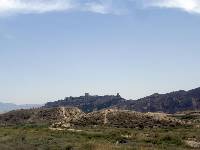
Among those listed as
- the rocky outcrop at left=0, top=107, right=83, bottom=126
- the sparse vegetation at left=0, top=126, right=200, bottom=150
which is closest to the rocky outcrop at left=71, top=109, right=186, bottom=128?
the rocky outcrop at left=0, top=107, right=83, bottom=126

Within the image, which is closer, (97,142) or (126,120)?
(97,142)

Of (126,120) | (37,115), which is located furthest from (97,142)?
(37,115)

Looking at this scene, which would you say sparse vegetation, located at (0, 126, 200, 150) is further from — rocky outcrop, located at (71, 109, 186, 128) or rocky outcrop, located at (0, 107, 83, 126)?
rocky outcrop, located at (0, 107, 83, 126)

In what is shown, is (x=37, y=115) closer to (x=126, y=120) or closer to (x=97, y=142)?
(x=126, y=120)

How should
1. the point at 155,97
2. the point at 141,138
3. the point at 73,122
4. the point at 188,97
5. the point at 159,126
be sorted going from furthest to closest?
1. the point at 155,97
2. the point at 188,97
3. the point at 73,122
4. the point at 159,126
5. the point at 141,138

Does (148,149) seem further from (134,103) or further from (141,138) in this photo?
(134,103)

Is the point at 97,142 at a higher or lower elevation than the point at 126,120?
lower

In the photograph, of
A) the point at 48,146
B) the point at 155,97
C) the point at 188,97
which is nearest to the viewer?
the point at 48,146

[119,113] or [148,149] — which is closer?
[148,149]

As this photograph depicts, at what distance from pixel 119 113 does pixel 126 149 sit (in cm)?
3570

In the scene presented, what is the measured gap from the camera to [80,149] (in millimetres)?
28516

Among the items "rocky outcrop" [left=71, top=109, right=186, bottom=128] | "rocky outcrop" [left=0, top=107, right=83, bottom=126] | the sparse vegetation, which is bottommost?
the sparse vegetation

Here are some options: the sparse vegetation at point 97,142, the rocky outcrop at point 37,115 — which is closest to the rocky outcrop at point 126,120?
the rocky outcrop at point 37,115

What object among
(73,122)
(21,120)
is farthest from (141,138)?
(21,120)
